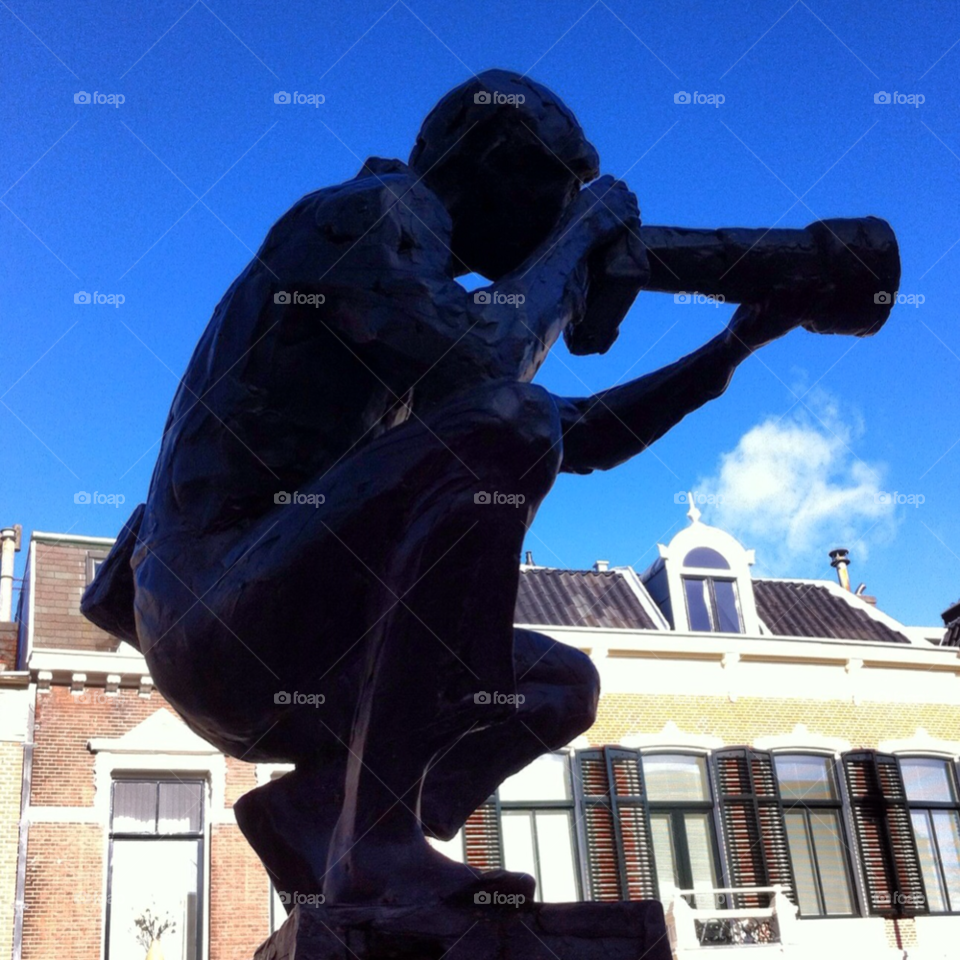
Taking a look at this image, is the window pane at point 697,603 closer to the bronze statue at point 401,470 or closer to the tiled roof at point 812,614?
the tiled roof at point 812,614

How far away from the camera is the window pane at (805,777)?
16047 millimetres

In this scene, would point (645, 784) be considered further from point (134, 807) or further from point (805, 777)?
point (134, 807)

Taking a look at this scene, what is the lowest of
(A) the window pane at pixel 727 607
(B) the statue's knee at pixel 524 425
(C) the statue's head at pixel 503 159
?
(B) the statue's knee at pixel 524 425

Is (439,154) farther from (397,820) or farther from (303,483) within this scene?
(397,820)

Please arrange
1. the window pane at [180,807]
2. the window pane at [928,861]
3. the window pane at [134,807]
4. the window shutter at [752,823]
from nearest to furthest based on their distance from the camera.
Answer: the window pane at [134,807], the window pane at [180,807], the window shutter at [752,823], the window pane at [928,861]

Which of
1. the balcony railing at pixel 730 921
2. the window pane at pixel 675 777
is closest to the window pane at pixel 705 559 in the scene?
the window pane at pixel 675 777

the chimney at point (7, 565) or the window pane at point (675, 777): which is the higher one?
the chimney at point (7, 565)

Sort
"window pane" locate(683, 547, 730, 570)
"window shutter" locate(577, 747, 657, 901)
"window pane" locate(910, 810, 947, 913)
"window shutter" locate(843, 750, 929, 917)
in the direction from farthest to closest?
"window pane" locate(683, 547, 730, 570)
"window pane" locate(910, 810, 947, 913)
"window shutter" locate(843, 750, 929, 917)
"window shutter" locate(577, 747, 657, 901)

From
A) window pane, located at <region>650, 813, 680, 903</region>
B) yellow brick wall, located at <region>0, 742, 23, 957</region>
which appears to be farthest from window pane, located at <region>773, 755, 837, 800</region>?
yellow brick wall, located at <region>0, 742, 23, 957</region>

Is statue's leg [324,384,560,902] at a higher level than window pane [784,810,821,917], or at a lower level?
Result: lower

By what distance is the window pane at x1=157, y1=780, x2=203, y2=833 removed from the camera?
520 inches

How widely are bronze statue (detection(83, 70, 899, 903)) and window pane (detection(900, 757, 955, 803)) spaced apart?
16264mm

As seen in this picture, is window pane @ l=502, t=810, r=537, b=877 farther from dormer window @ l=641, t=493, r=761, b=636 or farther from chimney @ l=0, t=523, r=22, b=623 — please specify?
chimney @ l=0, t=523, r=22, b=623

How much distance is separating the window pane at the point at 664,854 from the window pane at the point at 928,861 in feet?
12.4
